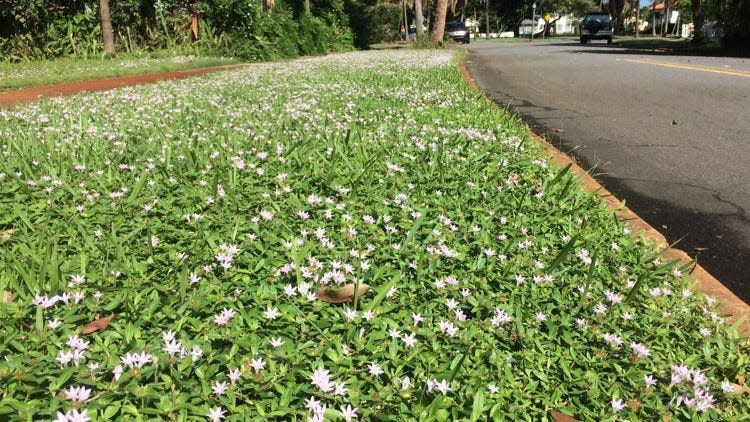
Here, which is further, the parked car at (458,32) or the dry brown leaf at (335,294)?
the parked car at (458,32)

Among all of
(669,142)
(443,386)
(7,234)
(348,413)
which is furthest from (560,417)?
(669,142)

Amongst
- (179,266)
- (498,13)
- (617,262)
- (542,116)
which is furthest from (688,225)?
(498,13)

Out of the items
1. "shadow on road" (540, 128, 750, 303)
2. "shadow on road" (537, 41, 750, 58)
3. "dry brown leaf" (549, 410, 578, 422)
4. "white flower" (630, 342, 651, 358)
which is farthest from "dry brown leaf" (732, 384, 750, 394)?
"shadow on road" (537, 41, 750, 58)

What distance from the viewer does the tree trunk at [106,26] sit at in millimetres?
14508

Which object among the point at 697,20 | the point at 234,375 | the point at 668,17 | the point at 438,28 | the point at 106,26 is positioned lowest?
the point at 234,375

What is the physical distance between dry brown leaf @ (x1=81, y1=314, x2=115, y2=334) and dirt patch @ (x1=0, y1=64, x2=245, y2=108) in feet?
22.1

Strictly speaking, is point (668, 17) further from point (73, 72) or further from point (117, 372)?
point (117, 372)

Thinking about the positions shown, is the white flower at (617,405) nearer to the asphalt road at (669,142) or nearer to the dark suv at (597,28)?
the asphalt road at (669,142)

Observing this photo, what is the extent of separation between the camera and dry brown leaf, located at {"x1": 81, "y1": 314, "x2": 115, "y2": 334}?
1.96 metres

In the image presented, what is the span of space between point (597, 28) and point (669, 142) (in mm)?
36156

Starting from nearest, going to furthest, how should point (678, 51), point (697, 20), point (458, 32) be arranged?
1. point (678, 51)
2. point (697, 20)
3. point (458, 32)

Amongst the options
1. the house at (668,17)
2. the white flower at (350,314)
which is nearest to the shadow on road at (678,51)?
the white flower at (350,314)

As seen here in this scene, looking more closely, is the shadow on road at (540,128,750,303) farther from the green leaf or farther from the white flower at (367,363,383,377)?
the white flower at (367,363,383,377)

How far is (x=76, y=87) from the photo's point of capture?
30.3 ft
